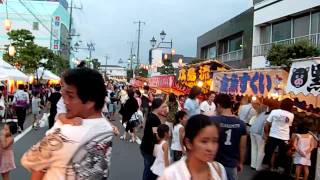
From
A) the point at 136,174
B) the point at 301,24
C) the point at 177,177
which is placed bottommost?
the point at 136,174

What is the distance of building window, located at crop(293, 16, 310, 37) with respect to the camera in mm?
26266

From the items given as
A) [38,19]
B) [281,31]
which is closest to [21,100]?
[281,31]

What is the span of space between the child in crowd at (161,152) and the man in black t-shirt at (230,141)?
3.13 feet

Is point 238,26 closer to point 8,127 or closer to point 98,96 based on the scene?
point 8,127

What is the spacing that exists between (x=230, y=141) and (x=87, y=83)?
11.6ft

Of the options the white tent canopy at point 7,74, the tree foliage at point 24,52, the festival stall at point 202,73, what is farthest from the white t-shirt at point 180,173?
the tree foliage at point 24,52

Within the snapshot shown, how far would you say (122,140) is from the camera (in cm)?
1636

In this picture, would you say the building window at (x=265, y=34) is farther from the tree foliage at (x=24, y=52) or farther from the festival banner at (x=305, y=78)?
the festival banner at (x=305, y=78)

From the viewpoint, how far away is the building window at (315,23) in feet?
82.1

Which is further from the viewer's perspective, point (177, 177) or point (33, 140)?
point (33, 140)

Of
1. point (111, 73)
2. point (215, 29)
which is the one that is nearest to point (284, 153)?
point (215, 29)

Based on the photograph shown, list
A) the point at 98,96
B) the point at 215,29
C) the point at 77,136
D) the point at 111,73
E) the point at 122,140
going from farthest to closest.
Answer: the point at 111,73 → the point at 215,29 → the point at 122,140 → the point at 98,96 → the point at 77,136

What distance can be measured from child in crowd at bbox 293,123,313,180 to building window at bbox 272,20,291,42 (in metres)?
19.4

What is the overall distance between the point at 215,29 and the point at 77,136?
42.6m
